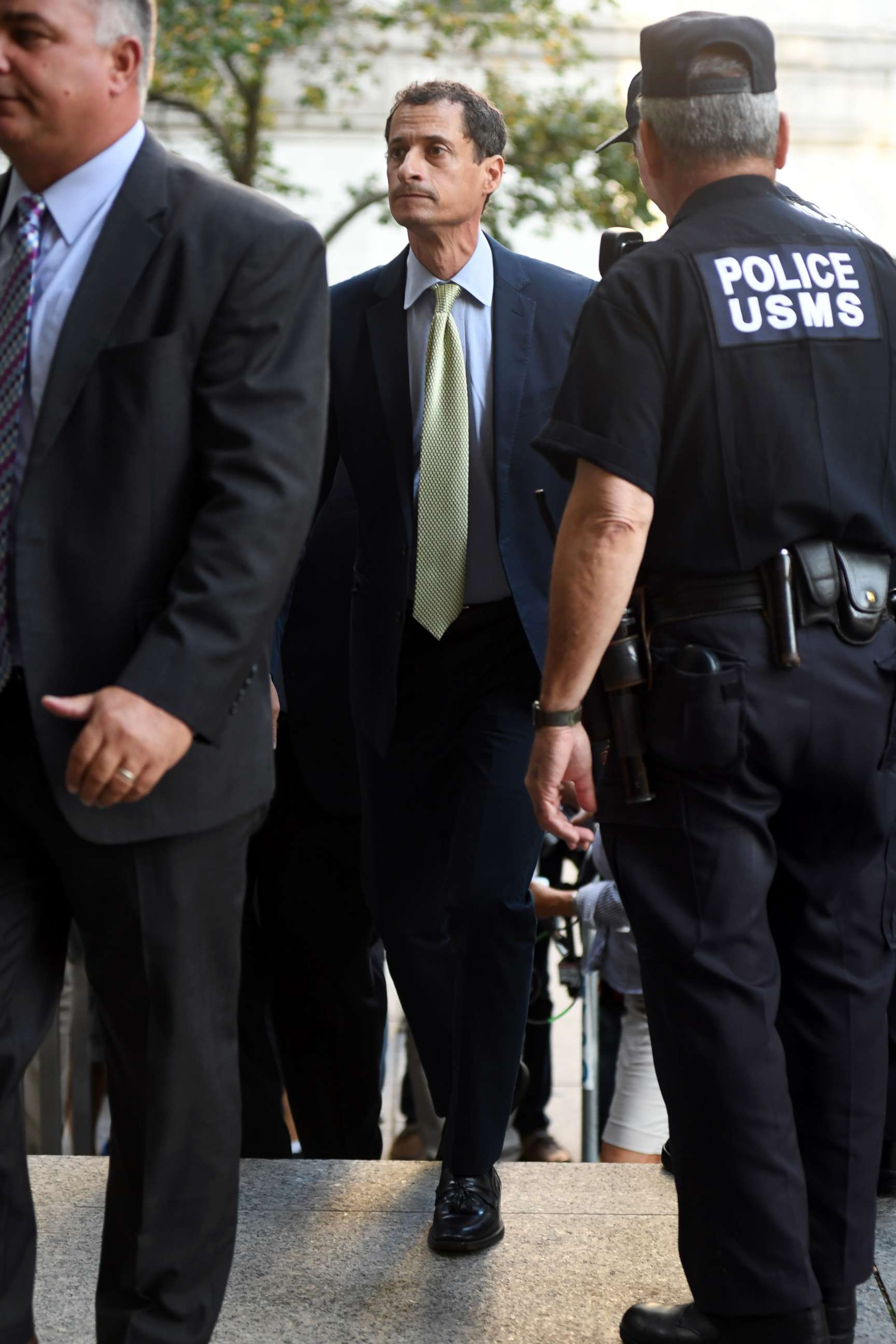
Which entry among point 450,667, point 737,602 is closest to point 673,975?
point 737,602

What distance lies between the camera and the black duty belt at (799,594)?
2414 millimetres

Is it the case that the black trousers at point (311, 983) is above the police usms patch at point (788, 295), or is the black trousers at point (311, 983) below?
below

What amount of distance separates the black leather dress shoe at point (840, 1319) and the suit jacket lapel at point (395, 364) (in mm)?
1570

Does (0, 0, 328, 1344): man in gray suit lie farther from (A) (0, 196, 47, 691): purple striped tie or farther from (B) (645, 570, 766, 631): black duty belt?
(B) (645, 570, 766, 631): black duty belt

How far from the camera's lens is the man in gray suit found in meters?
2.04

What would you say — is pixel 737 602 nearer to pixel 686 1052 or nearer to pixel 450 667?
pixel 686 1052

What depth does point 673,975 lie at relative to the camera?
2.49m

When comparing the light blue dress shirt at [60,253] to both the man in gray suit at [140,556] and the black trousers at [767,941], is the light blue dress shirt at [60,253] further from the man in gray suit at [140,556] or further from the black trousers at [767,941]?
the black trousers at [767,941]

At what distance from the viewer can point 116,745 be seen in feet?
6.48

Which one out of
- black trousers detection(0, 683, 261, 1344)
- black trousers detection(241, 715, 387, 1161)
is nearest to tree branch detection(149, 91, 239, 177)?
black trousers detection(241, 715, 387, 1161)

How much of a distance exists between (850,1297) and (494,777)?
109 cm

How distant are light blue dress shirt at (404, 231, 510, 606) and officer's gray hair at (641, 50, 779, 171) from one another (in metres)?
0.86

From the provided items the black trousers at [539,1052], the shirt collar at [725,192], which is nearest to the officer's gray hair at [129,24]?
the shirt collar at [725,192]

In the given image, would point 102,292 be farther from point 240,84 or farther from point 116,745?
point 240,84
